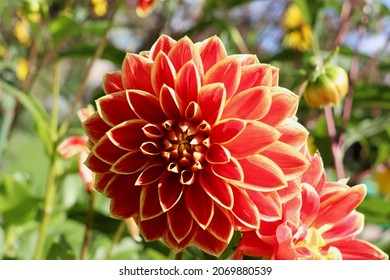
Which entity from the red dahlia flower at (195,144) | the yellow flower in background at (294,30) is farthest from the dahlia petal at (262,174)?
the yellow flower in background at (294,30)

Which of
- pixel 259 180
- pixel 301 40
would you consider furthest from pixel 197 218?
pixel 301 40

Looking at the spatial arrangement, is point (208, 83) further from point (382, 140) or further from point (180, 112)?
point (382, 140)

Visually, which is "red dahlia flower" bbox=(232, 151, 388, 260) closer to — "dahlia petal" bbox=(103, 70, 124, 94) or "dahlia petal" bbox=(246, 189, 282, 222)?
"dahlia petal" bbox=(246, 189, 282, 222)

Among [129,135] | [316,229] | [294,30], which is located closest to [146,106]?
[129,135]

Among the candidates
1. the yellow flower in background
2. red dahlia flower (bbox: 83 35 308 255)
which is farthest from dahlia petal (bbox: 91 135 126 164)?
the yellow flower in background

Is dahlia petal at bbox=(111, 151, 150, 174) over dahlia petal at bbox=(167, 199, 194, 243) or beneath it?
over

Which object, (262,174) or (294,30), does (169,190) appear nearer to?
(262,174)
